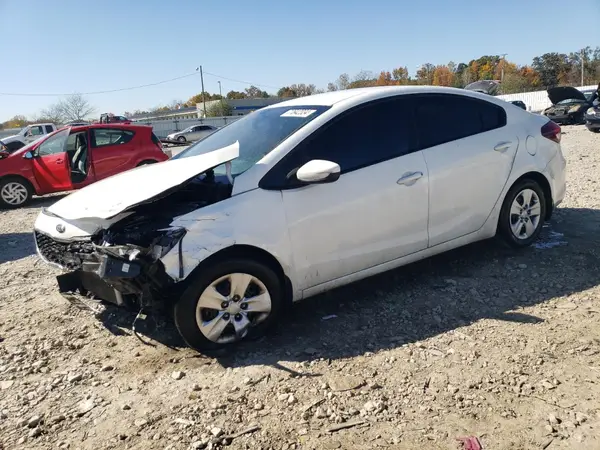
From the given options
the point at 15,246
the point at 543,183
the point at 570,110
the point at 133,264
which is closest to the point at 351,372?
the point at 133,264

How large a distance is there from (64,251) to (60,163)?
7.32m

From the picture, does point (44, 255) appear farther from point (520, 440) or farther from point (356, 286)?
point (520, 440)

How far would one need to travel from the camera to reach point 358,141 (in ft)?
12.2

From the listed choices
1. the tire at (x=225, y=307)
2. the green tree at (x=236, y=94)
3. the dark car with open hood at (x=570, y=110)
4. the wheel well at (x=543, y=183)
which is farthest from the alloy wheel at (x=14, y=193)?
the green tree at (x=236, y=94)

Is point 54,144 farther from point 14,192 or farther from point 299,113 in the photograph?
point 299,113

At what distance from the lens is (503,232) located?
4613 millimetres

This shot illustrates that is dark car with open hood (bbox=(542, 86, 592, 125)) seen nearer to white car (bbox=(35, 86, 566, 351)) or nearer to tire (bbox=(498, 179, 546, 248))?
tire (bbox=(498, 179, 546, 248))

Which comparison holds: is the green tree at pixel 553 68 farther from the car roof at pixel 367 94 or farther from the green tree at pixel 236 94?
the car roof at pixel 367 94

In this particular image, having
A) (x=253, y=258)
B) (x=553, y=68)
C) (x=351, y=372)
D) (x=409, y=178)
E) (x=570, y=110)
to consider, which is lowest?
(x=351, y=372)

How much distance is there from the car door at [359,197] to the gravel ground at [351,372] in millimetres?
498

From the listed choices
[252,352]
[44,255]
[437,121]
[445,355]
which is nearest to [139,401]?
[252,352]

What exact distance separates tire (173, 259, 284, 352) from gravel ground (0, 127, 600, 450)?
13cm

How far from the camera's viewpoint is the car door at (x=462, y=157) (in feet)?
13.1

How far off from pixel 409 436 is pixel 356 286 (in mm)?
1938
